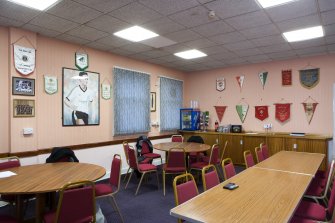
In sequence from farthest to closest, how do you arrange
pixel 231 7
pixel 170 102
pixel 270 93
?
pixel 170 102 < pixel 270 93 < pixel 231 7

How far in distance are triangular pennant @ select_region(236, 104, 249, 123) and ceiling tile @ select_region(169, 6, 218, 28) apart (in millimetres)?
3570

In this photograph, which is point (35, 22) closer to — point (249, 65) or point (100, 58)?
point (100, 58)

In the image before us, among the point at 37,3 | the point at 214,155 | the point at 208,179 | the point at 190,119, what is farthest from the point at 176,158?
the point at 190,119

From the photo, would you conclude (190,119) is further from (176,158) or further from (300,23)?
(300,23)

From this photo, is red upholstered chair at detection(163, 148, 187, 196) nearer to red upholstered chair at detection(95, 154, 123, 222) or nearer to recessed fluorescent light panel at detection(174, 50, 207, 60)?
red upholstered chair at detection(95, 154, 123, 222)

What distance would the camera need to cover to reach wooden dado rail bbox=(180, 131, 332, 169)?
503 cm

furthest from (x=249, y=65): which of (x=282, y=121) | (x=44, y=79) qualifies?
(x=44, y=79)

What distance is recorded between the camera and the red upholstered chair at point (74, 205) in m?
1.90

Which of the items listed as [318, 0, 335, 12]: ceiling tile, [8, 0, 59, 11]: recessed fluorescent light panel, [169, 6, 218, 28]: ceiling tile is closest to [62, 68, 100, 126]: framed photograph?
[8, 0, 59, 11]: recessed fluorescent light panel

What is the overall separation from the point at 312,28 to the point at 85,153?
186 inches

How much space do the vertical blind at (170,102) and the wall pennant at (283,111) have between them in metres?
2.83

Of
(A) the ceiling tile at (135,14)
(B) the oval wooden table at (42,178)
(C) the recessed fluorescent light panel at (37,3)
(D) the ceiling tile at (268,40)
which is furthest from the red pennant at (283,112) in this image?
(C) the recessed fluorescent light panel at (37,3)

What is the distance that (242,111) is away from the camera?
6.51 m

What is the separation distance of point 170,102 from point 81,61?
3.00 m
